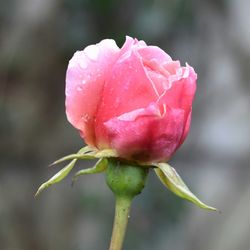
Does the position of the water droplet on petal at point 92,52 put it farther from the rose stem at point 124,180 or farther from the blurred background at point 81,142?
the blurred background at point 81,142

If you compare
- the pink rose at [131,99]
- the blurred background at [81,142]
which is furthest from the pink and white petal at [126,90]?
the blurred background at [81,142]

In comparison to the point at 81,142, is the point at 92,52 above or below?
above

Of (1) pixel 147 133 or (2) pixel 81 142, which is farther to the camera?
(2) pixel 81 142

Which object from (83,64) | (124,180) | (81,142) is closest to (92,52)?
(83,64)

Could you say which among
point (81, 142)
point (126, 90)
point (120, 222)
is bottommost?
point (81, 142)

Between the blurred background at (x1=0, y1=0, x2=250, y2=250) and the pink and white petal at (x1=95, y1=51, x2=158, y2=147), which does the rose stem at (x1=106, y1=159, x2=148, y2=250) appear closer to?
the pink and white petal at (x1=95, y1=51, x2=158, y2=147)

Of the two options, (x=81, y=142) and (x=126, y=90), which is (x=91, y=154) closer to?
(x=126, y=90)

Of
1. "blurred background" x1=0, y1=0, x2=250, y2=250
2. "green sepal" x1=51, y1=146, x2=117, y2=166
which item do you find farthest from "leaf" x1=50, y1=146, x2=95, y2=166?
"blurred background" x1=0, y1=0, x2=250, y2=250

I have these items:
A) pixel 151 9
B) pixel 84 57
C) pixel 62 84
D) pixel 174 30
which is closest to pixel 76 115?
pixel 84 57
